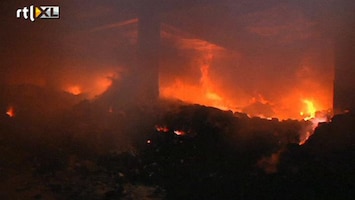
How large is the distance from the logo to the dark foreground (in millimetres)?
4632

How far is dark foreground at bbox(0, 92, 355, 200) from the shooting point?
27.0ft

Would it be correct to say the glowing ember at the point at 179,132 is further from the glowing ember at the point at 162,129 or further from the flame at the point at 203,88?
the flame at the point at 203,88

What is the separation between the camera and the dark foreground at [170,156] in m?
8.23

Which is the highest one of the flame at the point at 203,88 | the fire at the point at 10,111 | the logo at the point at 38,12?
the logo at the point at 38,12

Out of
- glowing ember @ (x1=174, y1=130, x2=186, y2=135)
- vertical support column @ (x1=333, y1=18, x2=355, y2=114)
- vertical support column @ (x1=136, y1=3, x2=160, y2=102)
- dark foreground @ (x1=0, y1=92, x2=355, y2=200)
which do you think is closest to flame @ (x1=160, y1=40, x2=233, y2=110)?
vertical support column @ (x1=136, y1=3, x2=160, y2=102)

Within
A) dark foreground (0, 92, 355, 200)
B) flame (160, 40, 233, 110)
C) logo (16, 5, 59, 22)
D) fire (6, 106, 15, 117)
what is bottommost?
dark foreground (0, 92, 355, 200)

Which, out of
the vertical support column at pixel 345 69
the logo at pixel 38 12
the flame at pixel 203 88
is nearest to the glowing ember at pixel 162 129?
the vertical support column at pixel 345 69

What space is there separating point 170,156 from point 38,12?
29.0 ft

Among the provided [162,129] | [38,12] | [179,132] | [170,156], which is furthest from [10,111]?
[170,156]

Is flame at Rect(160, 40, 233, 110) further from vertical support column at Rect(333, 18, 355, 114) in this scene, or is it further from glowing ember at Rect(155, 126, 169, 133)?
vertical support column at Rect(333, 18, 355, 114)

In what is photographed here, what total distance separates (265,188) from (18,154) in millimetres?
6735

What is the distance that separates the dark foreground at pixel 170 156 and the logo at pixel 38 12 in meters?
4.63

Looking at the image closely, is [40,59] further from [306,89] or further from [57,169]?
[306,89]

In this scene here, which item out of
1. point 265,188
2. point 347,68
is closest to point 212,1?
point 347,68
